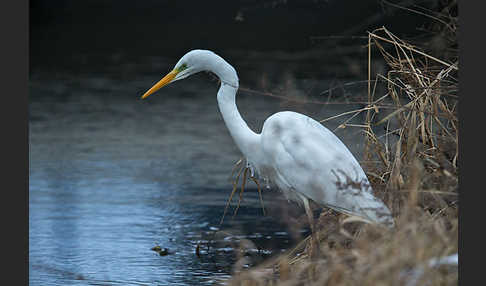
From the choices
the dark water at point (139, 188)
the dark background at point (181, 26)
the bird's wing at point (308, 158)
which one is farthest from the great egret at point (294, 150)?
the dark background at point (181, 26)

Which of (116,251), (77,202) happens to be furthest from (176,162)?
(116,251)

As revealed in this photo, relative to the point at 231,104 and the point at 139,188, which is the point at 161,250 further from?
the point at 139,188

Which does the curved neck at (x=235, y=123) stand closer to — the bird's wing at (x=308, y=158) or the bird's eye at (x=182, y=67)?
the bird's wing at (x=308, y=158)

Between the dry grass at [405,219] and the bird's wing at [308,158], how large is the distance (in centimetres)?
15

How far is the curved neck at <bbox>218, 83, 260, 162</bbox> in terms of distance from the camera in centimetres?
384

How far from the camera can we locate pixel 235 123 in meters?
3.92

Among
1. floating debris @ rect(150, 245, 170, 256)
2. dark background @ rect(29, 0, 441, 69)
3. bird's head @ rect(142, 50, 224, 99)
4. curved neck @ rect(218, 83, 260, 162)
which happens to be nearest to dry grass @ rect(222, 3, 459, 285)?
curved neck @ rect(218, 83, 260, 162)

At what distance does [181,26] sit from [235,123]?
958 cm

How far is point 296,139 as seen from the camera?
3.75 m

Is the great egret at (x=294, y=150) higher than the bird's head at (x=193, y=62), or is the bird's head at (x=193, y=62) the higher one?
the bird's head at (x=193, y=62)

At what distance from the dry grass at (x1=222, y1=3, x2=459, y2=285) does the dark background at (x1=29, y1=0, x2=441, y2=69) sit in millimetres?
5879

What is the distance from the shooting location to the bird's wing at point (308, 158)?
3.68 m

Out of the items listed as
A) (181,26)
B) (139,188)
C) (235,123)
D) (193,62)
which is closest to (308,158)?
(235,123)

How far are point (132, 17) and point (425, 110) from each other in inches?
433
